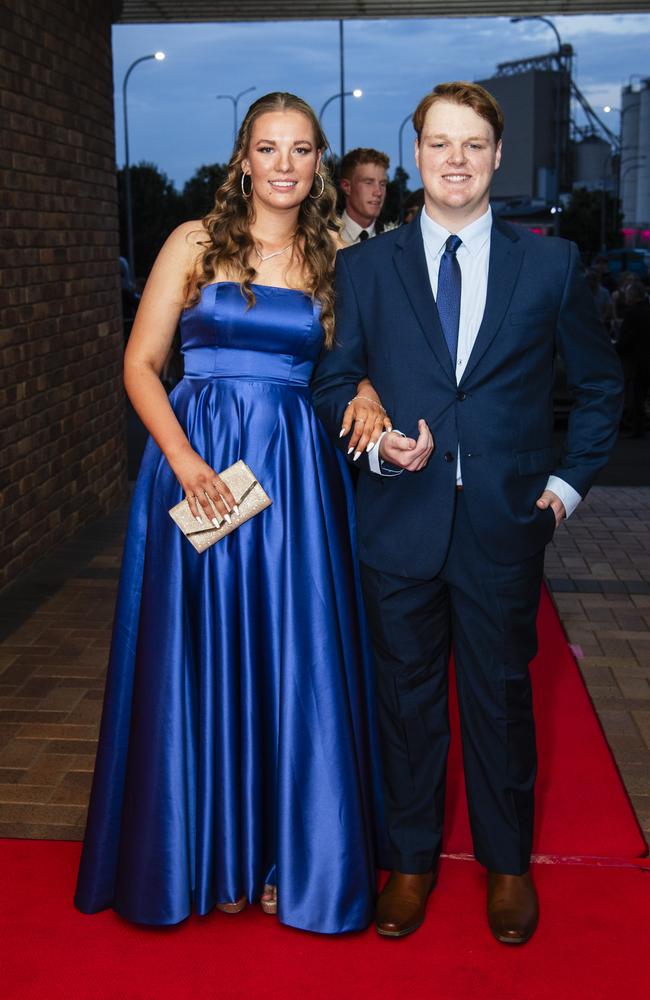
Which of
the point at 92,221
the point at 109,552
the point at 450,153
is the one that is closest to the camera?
the point at 450,153

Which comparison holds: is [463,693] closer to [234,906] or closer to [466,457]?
[466,457]

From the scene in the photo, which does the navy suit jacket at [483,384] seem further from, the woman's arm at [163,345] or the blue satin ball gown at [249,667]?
the woman's arm at [163,345]

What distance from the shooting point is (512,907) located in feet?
9.75

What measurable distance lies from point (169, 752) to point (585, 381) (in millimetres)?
1409

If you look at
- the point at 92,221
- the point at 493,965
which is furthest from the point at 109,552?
the point at 493,965

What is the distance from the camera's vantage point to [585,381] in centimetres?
283

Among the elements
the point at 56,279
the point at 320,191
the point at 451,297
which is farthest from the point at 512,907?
the point at 56,279

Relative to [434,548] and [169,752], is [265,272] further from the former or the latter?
[169,752]

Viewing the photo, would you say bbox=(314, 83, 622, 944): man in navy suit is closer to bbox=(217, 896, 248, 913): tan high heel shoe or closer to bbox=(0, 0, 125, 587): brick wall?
bbox=(217, 896, 248, 913): tan high heel shoe

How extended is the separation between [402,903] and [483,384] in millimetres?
1357

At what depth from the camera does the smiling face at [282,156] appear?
114 inches

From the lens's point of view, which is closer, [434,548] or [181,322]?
[434,548]

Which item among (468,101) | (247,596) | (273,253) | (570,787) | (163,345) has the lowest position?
(570,787)

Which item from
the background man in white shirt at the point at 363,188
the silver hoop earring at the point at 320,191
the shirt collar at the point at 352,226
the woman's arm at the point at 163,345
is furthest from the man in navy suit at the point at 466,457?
the background man in white shirt at the point at 363,188
